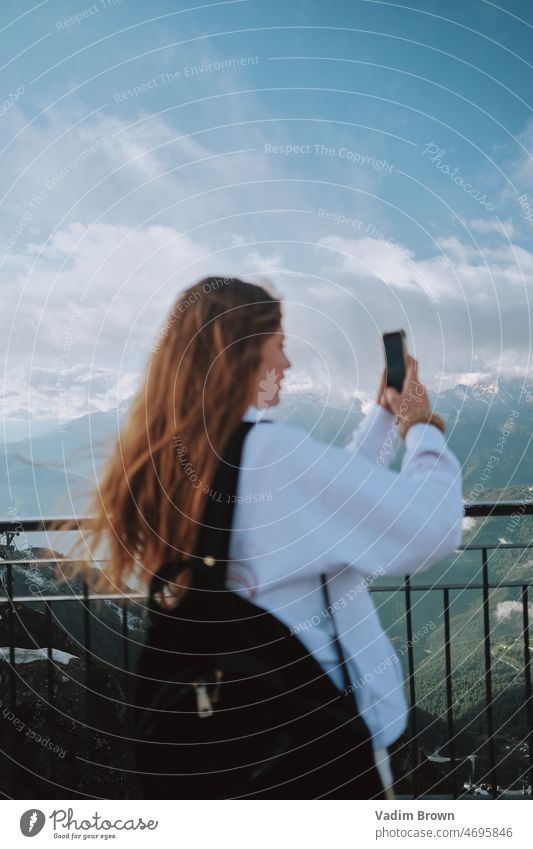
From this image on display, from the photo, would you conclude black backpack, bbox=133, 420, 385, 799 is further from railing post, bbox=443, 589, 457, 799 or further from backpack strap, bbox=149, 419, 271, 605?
railing post, bbox=443, 589, 457, 799

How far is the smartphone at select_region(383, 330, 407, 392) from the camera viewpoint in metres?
1.40

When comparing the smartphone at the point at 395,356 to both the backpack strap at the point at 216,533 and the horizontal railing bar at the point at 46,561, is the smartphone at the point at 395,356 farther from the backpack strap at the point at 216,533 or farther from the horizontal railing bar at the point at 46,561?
the horizontal railing bar at the point at 46,561

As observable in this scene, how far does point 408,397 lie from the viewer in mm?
1368

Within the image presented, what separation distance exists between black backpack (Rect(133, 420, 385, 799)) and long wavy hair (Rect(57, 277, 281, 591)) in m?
0.06

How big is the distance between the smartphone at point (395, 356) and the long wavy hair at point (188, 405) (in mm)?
257

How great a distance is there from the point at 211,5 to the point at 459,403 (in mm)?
1388

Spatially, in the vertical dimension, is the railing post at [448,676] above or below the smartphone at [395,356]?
below

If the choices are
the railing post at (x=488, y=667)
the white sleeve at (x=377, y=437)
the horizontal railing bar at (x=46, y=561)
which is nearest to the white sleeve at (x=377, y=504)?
the white sleeve at (x=377, y=437)

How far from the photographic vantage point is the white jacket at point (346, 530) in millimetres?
1127

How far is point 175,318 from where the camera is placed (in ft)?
4.50

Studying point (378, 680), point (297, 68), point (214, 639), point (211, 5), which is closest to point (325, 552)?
point (378, 680)

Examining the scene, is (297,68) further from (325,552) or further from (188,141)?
(325,552)

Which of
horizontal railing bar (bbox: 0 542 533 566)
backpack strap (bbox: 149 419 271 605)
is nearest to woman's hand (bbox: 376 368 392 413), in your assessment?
backpack strap (bbox: 149 419 271 605)

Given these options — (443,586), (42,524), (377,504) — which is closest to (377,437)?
(377,504)
